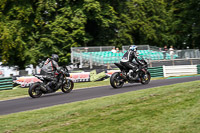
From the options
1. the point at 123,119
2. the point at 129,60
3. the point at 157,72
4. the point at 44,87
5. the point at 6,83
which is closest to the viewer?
the point at 123,119

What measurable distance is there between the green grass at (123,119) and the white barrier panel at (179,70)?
12.9m

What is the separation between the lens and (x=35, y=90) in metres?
11.1

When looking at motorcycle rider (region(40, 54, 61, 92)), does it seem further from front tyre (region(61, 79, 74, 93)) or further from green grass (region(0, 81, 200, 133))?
green grass (region(0, 81, 200, 133))

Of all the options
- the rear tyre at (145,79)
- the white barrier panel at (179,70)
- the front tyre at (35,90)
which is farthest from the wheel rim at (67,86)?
the white barrier panel at (179,70)

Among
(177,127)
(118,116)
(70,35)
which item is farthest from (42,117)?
(70,35)

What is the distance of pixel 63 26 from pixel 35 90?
623 inches

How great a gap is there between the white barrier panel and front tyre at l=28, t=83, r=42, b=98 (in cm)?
1144

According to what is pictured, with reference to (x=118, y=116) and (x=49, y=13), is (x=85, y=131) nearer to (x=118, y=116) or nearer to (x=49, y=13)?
(x=118, y=116)

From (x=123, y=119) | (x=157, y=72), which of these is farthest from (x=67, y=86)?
(x=157, y=72)

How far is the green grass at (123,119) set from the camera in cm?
520

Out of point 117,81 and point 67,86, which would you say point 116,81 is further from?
point 67,86

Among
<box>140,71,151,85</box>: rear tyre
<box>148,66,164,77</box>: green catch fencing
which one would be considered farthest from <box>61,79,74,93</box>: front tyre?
<box>148,66,164,77</box>: green catch fencing

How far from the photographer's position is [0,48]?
25.0 m

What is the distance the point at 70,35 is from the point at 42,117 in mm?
19818
